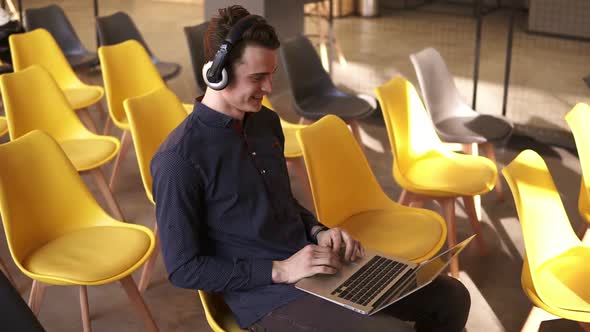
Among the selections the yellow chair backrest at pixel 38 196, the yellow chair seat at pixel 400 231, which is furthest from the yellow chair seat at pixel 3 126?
the yellow chair seat at pixel 400 231

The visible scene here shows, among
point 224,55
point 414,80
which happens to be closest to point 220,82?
point 224,55

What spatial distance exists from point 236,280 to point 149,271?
163cm

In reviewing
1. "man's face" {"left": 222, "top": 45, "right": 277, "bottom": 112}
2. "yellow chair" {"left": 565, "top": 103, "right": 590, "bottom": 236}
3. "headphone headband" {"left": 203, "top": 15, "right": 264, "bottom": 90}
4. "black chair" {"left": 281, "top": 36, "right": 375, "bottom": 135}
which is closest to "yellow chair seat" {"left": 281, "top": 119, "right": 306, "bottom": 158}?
"black chair" {"left": 281, "top": 36, "right": 375, "bottom": 135}

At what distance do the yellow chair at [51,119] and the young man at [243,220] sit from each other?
1.89 metres

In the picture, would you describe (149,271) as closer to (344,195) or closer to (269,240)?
(344,195)

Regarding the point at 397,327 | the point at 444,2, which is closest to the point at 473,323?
the point at 397,327

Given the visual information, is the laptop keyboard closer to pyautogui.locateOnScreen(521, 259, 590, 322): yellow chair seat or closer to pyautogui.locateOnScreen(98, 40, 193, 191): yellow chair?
pyautogui.locateOnScreen(521, 259, 590, 322): yellow chair seat

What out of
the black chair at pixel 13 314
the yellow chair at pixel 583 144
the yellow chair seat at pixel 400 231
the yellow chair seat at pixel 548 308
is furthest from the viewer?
the yellow chair at pixel 583 144

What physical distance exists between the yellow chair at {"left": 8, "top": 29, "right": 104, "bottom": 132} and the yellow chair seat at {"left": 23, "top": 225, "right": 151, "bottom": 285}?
2.27m

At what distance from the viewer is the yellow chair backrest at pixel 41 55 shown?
540 centimetres

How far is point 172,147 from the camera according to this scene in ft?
7.45

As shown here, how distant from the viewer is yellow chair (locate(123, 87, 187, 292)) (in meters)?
3.64

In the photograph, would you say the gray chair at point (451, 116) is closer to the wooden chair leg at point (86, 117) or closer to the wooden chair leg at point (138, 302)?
the wooden chair leg at point (138, 302)

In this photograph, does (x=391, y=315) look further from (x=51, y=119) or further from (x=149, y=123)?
(x=51, y=119)
